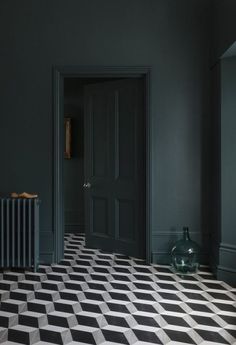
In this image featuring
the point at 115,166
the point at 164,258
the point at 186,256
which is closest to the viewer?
the point at 186,256

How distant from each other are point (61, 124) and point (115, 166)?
103cm

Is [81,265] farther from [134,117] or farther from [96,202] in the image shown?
[134,117]

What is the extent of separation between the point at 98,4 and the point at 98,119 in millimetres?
1608

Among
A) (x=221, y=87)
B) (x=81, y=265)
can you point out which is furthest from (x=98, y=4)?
(x=81, y=265)

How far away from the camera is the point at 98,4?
16.3 feet

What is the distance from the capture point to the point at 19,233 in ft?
15.0

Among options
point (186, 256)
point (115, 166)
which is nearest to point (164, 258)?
point (186, 256)

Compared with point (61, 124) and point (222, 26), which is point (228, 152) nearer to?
point (222, 26)

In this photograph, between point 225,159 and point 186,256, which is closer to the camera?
point 225,159

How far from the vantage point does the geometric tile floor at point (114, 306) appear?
2879mm

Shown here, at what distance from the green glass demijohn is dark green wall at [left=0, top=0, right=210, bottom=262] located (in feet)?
1.03

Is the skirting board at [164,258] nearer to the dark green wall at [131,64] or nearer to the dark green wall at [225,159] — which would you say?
the dark green wall at [131,64]

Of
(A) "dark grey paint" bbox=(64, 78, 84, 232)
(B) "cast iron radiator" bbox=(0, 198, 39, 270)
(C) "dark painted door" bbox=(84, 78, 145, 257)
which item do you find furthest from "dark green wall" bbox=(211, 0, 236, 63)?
(A) "dark grey paint" bbox=(64, 78, 84, 232)

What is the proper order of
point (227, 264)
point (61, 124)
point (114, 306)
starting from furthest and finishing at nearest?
point (61, 124) < point (227, 264) < point (114, 306)
